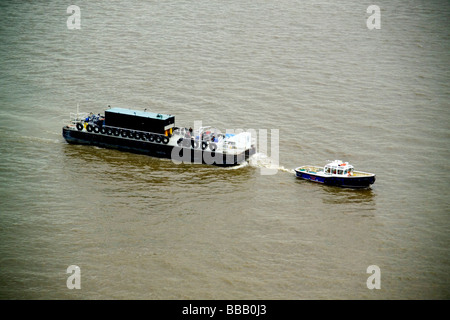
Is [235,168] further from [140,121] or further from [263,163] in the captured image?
[140,121]

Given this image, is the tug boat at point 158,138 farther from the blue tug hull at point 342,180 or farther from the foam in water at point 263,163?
the blue tug hull at point 342,180

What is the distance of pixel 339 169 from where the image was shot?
136ft

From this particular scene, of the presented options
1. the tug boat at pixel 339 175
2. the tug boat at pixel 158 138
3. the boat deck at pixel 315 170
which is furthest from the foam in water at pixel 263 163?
the tug boat at pixel 339 175

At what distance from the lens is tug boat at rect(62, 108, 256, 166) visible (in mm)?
45062

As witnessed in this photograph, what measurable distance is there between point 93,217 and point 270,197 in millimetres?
12308

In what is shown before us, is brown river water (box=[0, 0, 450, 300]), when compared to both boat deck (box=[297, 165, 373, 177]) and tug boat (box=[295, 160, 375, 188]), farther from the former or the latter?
boat deck (box=[297, 165, 373, 177])

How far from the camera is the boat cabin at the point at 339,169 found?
136ft

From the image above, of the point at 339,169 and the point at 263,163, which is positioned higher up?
the point at 263,163

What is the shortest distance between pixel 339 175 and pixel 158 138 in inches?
600

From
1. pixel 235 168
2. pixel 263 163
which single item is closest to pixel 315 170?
pixel 263 163

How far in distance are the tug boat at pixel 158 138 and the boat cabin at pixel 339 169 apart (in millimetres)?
6764

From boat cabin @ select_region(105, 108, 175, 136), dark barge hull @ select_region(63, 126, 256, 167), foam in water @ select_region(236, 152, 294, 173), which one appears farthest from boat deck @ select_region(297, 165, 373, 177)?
boat cabin @ select_region(105, 108, 175, 136)

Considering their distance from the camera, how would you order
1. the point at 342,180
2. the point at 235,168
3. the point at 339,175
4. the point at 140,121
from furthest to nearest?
the point at 140,121
the point at 235,168
the point at 339,175
the point at 342,180
